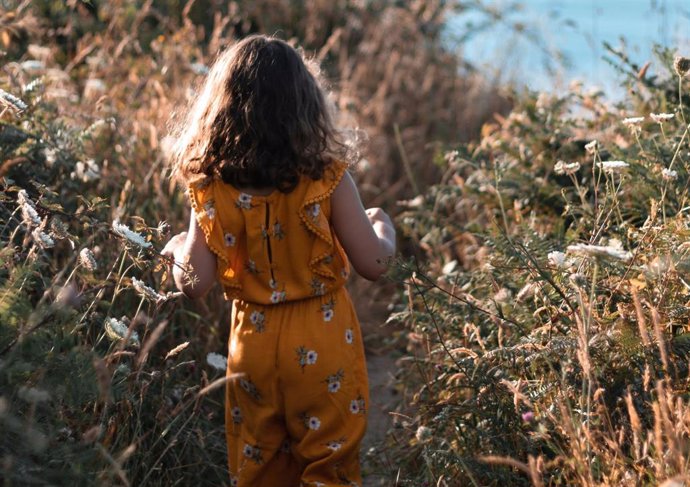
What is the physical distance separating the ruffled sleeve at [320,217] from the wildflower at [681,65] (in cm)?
97

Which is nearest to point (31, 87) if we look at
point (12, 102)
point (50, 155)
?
point (50, 155)

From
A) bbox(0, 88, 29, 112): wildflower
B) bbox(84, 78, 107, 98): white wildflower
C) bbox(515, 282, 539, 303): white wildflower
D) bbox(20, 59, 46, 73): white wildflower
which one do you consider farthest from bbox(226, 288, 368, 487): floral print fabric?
bbox(84, 78, 107, 98): white wildflower

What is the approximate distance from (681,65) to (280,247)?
1.23 meters

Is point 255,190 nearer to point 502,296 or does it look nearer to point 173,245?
point 173,245

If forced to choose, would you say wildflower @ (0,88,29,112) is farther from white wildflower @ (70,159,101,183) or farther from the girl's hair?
white wildflower @ (70,159,101,183)

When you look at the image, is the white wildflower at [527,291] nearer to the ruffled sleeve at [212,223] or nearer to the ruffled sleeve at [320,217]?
the ruffled sleeve at [320,217]

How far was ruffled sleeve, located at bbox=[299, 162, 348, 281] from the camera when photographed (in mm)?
2518

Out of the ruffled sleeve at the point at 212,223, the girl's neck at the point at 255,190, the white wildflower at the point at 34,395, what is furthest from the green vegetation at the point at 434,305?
the girl's neck at the point at 255,190

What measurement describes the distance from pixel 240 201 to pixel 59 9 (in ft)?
12.8

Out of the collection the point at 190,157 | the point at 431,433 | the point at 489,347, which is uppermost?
the point at 190,157

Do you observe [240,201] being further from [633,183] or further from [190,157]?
[633,183]

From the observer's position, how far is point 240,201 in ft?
8.35

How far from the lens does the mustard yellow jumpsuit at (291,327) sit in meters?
2.54

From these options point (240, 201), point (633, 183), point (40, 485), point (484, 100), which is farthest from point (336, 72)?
point (40, 485)
